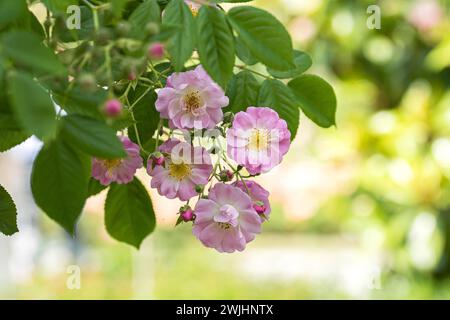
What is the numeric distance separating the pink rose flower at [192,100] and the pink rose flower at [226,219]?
0.05 metres

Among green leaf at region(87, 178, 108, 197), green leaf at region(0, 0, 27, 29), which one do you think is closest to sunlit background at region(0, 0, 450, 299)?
green leaf at region(87, 178, 108, 197)

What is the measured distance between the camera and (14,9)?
419 millimetres

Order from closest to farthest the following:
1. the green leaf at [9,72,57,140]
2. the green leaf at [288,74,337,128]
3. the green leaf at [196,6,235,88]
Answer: the green leaf at [9,72,57,140] < the green leaf at [196,6,235,88] < the green leaf at [288,74,337,128]

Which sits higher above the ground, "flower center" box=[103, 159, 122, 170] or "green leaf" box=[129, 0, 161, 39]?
"green leaf" box=[129, 0, 161, 39]

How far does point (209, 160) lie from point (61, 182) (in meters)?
0.13

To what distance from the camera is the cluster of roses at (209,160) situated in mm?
523

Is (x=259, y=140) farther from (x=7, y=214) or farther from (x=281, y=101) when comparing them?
(x=7, y=214)

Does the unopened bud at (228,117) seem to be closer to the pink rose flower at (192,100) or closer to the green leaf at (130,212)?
Result: the pink rose flower at (192,100)

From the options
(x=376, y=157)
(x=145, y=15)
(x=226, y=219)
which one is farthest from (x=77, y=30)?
(x=376, y=157)

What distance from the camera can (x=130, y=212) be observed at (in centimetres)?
63

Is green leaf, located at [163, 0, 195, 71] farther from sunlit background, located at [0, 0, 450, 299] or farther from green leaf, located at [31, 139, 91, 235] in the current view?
sunlit background, located at [0, 0, 450, 299]

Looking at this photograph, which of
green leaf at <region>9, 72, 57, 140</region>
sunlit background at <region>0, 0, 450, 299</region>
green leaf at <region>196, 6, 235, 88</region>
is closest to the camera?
green leaf at <region>9, 72, 57, 140</region>

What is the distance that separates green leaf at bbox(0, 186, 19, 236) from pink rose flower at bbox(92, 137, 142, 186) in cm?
7

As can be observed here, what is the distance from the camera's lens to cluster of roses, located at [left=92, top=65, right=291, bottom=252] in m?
0.52
